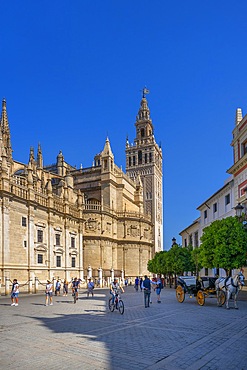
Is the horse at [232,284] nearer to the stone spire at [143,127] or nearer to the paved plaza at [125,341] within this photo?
the paved plaza at [125,341]

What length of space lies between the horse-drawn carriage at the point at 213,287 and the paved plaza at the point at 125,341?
1747 millimetres

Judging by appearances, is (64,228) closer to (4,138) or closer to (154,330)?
(4,138)

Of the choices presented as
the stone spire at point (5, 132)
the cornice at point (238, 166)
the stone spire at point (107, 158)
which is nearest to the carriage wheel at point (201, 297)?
the cornice at point (238, 166)

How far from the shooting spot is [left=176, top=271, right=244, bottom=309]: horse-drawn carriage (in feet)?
61.9

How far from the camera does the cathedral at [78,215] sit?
34719 millimetres

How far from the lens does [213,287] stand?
72.1 feet

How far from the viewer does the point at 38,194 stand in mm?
39062

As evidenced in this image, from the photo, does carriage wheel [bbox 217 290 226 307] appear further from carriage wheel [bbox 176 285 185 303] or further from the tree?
the tree

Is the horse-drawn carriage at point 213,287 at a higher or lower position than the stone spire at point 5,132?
lower

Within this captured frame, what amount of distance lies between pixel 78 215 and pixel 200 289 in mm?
28480

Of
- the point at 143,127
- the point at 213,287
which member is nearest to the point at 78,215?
the point at 213,287

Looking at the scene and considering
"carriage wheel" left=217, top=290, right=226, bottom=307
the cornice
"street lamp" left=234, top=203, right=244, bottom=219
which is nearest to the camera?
"carriage wheel" left=217, top=290, right=226, bottom=307

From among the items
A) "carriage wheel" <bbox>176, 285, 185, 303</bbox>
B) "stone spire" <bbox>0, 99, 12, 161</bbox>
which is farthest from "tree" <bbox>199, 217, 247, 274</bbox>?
"stone spire" <bbox>0, 99, 12, 161</bbox>

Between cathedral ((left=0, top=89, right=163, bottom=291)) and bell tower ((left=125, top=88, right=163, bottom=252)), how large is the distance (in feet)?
0.81
